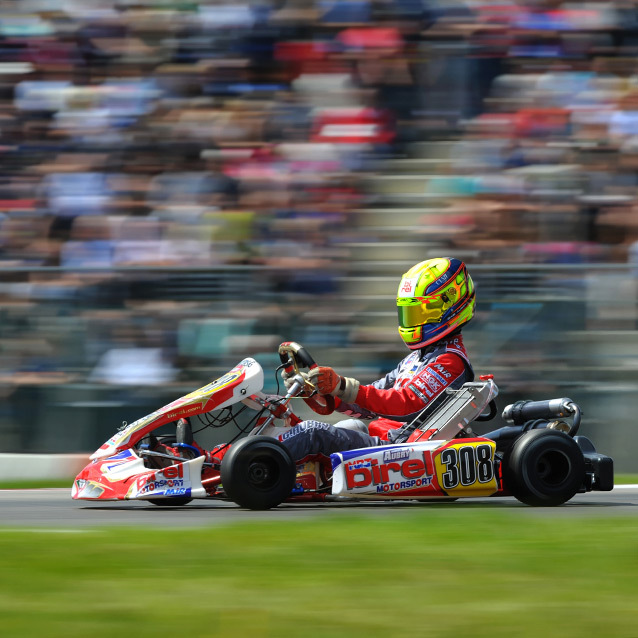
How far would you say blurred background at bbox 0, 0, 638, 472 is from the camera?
28.3ft

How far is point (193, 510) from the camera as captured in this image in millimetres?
6668

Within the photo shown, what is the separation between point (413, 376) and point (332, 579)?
2.68 meters

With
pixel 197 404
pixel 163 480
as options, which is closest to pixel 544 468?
pixel 197 404

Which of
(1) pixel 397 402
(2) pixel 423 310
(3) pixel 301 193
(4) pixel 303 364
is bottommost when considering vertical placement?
(1) pixel 397 402

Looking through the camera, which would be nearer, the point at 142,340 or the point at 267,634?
the point at 267,634

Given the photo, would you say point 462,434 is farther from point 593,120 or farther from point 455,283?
point 593,120

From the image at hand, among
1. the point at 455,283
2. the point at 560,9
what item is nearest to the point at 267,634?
the point at 455,283

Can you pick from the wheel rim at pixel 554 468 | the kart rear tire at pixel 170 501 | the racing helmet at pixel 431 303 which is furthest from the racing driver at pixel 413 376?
the kart rear tire at pixel 170 501

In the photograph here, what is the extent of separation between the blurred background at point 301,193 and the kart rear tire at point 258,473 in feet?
6.79

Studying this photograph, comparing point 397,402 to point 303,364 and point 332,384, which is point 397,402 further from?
point 303,364

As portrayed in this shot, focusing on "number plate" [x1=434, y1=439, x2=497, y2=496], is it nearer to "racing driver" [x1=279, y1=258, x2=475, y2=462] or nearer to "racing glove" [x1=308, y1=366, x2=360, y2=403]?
"racing driver" [x1=279, y1=258, x2=475, y2=462]

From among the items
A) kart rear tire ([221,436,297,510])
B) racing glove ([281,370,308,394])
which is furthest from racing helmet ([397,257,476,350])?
kart rear tire ([221,436,297,510])

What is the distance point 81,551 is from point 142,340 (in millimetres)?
3919

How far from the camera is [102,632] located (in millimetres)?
3432
